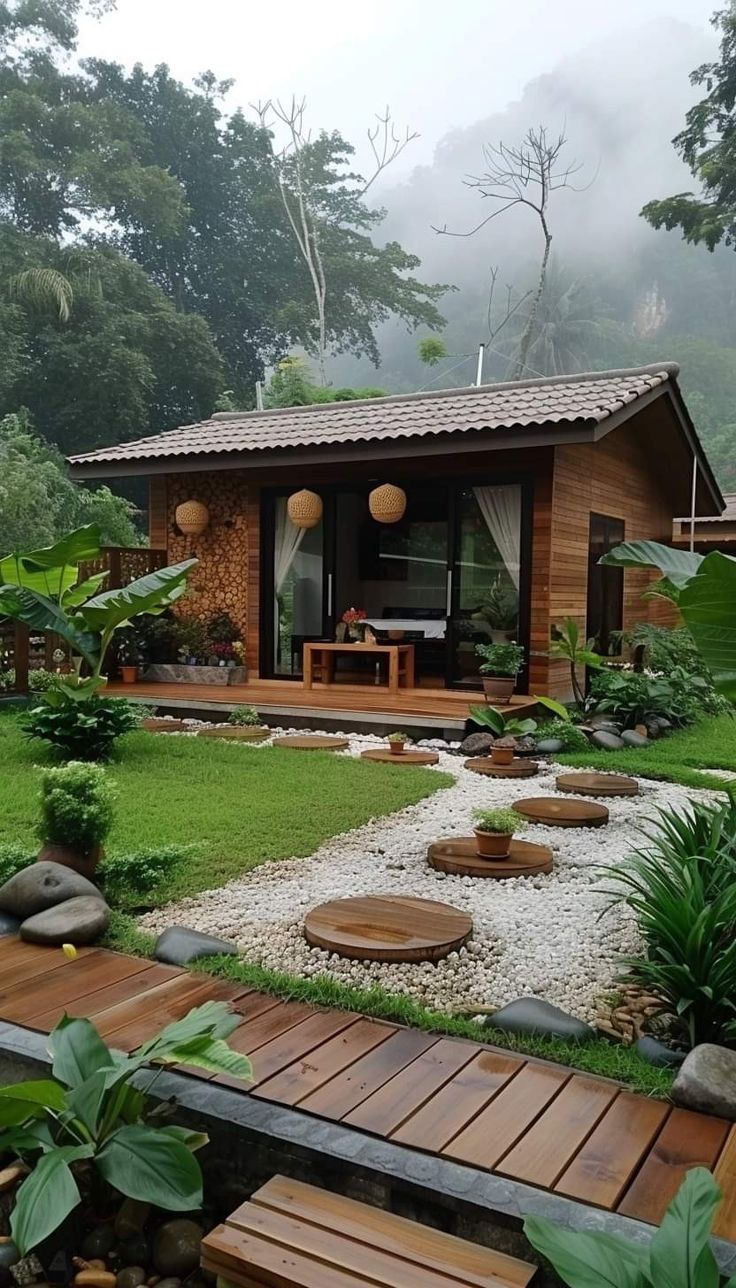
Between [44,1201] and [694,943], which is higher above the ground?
[694,943]

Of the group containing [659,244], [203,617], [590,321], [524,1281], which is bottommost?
[524,1281]

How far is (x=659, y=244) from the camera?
5516cm

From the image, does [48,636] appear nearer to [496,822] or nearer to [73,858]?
[73,858]

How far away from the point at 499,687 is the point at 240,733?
7.91 feet

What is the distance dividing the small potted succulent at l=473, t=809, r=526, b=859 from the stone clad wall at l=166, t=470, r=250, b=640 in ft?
22.4

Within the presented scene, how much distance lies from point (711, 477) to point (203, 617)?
24.0 ft

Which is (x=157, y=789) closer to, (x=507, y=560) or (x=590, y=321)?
(x=507, y=560)

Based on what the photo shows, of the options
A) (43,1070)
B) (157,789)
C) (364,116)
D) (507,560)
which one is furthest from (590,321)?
(43,1070)

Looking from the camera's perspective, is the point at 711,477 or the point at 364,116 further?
the point at 364,116

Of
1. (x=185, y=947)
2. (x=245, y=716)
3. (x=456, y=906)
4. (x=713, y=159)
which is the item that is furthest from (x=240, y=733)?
(x=713, y=159)

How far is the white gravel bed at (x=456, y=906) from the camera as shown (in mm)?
3145

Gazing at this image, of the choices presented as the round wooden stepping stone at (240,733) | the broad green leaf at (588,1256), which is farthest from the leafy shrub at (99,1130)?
the round wooden stepping stone at (240,733)

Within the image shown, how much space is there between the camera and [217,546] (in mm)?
11281

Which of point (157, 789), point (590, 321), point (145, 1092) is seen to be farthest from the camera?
point (590, 321)
